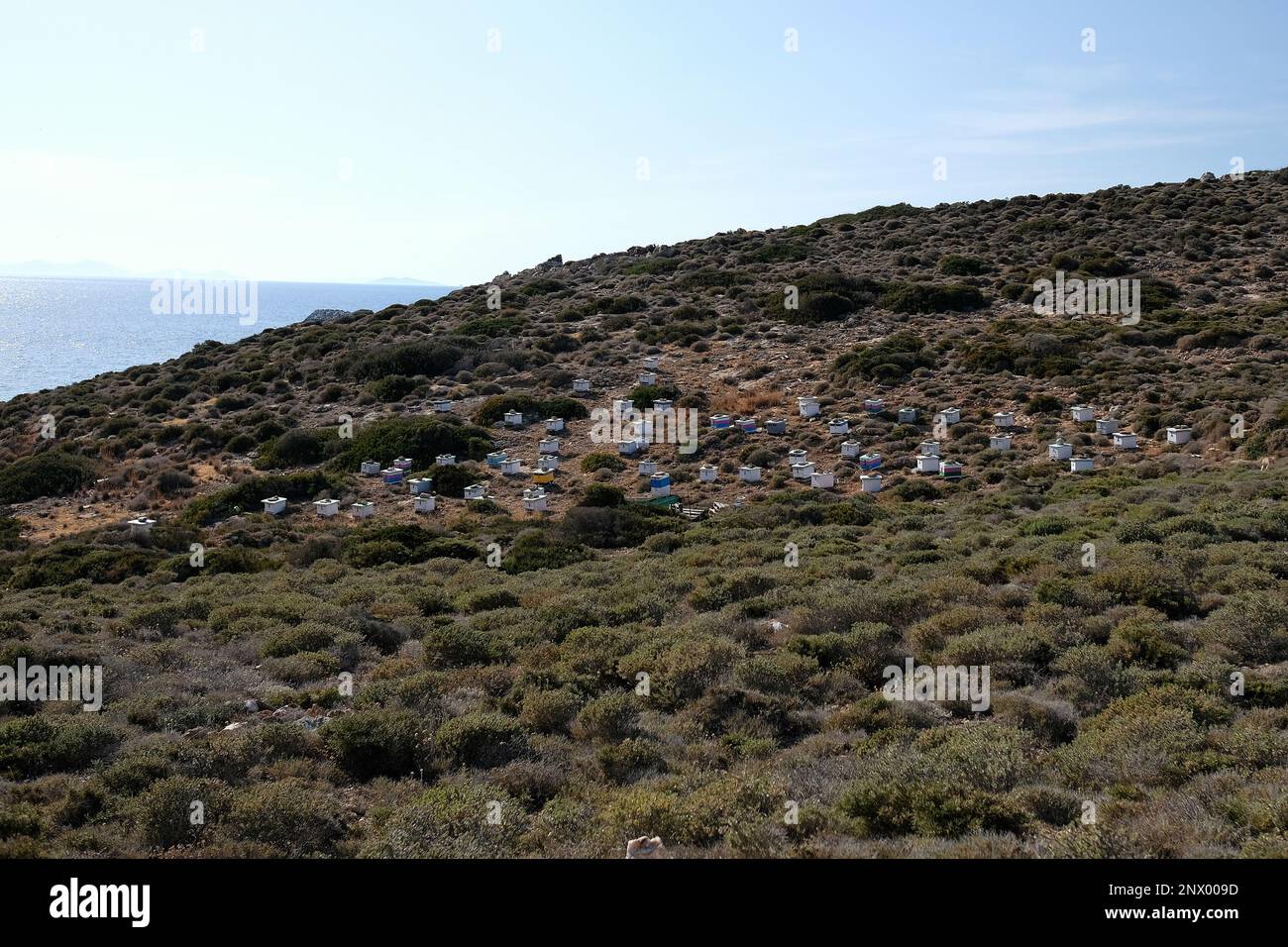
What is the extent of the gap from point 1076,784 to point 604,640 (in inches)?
213

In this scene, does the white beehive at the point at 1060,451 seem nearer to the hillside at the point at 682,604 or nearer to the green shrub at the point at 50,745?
the hillside at the point at 682,604

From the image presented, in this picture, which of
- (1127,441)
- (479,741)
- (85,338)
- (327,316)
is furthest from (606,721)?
(85,338)

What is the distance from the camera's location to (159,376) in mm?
37906

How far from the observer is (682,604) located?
40.3 feet

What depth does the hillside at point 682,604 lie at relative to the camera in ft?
20.3

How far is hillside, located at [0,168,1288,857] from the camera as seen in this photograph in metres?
6.20

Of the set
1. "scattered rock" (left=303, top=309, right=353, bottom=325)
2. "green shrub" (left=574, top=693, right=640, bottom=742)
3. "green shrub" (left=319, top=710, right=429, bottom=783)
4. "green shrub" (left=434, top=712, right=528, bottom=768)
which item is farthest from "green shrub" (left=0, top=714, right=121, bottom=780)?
"scattered rock" (left=303, top=309, right=353, bottom=325)

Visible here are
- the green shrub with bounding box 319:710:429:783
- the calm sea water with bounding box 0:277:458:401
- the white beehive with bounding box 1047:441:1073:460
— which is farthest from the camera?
the calm sea water with bounding box 0:277:458:401

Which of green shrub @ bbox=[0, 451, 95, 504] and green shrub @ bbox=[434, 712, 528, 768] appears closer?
green shrub @ bbox=[434, 712, 528, 768]

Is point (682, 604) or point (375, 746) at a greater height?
point (682, 604)

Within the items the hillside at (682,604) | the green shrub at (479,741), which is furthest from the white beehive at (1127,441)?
the green shrub at (479,741)

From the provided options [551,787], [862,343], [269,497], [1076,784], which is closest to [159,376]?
[269,497]

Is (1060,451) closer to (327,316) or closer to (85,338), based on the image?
(327,316)

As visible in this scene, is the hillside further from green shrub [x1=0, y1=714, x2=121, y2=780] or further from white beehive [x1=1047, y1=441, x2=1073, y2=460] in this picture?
white beehive [x1=1047, y1=441, x2=1073, y2=460]
